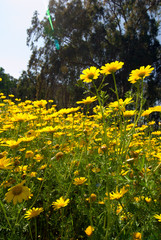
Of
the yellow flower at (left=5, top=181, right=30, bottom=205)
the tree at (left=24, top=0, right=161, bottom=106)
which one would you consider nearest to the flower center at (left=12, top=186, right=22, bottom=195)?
the yellow flower at (left=5, top=181, right=30, bottom=205)

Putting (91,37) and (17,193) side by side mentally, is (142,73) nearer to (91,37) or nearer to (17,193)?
(17,193)

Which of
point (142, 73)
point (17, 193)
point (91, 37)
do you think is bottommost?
Answer: point (17, 193)

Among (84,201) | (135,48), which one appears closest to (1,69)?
(135,48)

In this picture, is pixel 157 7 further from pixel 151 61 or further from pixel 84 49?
pixel 84 49

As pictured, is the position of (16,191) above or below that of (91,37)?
below

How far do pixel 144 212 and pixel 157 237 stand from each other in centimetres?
20

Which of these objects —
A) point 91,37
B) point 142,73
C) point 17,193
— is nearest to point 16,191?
point 17,193

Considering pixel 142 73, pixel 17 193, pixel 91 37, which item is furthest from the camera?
pixel 91 37

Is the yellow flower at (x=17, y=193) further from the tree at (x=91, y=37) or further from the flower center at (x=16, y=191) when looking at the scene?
the tree at (x=91, y=37)

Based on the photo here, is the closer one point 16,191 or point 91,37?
point 16,191

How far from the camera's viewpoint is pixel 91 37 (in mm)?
13594

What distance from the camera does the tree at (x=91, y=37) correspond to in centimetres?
1309

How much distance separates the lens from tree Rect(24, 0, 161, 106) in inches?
515

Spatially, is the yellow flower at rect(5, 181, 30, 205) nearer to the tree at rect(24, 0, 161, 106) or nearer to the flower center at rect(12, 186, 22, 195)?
the flower center at rect(12, 186, 22, 195)
